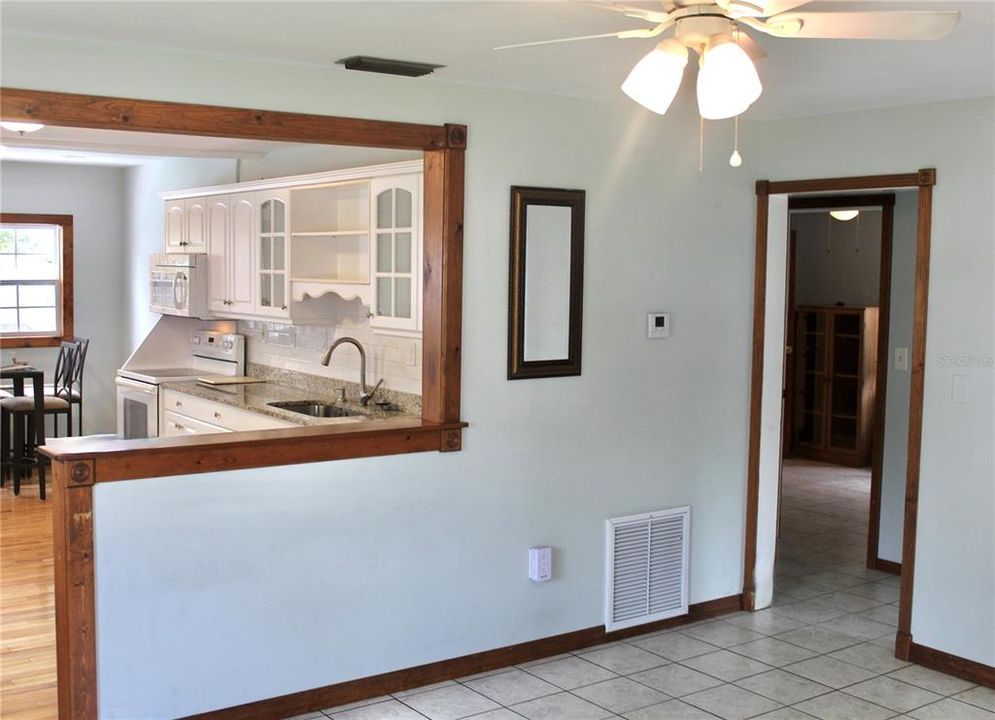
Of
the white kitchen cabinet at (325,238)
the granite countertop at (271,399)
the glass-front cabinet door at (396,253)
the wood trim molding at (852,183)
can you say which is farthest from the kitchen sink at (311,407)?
the wood trim molding at (852,183)

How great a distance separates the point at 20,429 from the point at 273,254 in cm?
282

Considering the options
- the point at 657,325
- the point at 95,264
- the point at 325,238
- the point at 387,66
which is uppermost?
the point at 387,66

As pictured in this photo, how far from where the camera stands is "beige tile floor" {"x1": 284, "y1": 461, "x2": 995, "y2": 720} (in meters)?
3.85

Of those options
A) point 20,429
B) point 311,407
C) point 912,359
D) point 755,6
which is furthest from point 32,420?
point 755,6

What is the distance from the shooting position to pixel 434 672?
4.10 meters

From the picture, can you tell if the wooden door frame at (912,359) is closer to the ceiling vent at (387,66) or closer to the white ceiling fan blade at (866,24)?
the ceiling vent at (387,66)

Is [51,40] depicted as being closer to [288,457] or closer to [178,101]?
[178,101]

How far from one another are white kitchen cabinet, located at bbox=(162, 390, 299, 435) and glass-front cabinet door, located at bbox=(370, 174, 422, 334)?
82cm

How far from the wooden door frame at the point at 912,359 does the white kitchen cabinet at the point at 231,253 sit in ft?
9.89

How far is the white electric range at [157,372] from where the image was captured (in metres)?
6.77

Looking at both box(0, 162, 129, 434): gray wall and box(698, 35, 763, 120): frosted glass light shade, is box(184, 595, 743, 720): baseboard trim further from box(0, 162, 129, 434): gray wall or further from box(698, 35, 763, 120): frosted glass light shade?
box(0, 162, 129, 434): gray wall

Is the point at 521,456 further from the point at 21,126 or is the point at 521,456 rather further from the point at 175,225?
the point at 175,225

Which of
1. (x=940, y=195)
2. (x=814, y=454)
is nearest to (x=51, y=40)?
(x=940, y=195)

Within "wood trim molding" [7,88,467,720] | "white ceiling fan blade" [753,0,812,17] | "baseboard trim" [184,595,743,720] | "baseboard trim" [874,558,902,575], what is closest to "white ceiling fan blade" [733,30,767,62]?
"white ceiling fan blade" [753,0,812,17]
